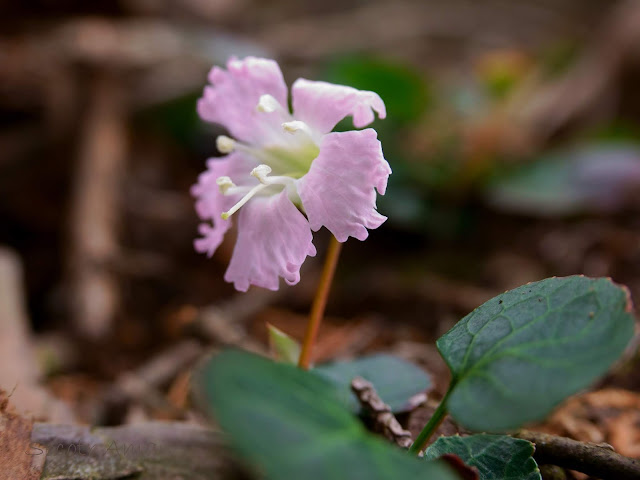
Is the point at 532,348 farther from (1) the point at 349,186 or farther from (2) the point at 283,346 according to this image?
(2) the point at 283,346

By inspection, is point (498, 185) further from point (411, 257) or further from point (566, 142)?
point (566, 142)

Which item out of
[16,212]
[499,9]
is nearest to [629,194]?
[16,212]

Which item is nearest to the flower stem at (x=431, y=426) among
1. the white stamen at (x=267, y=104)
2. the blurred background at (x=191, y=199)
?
the white stamen at (x=267, y=104)

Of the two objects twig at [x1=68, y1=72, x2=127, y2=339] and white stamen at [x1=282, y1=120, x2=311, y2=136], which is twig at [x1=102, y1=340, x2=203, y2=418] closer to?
twig at [x1=68, y1=72, x2=127, y2=339]

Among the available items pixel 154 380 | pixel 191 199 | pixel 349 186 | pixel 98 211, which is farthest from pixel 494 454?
pixel 191 199

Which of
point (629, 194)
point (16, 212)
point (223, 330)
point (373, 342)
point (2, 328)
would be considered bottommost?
point (16, 212)

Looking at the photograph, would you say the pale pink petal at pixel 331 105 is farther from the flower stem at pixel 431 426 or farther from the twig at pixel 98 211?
the twig at pixel 98 211

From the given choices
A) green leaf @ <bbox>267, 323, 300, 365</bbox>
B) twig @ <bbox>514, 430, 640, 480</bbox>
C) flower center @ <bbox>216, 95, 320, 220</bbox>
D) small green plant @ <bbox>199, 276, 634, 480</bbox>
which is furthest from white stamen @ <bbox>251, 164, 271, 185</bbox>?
twig @ <bbox>514, 430, 640, 480</bbox>
